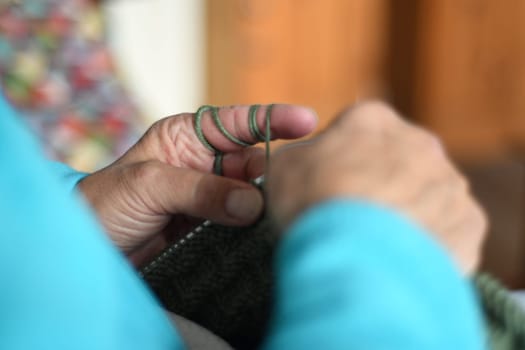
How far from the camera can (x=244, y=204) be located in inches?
21.7

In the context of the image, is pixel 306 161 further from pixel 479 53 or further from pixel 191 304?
pixel 479 53

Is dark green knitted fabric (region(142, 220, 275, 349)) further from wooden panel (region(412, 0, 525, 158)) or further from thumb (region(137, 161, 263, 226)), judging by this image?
wooden panel (region(412, 0, 525, 158))

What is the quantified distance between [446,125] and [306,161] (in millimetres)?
2815

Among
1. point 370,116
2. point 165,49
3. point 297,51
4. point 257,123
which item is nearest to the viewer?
point 370,116

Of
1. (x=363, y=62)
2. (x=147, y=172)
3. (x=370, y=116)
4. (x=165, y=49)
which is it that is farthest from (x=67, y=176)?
(x=363, y=62)

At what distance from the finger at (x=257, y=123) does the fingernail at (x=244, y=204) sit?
0.10 metres

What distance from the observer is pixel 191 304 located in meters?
0.60

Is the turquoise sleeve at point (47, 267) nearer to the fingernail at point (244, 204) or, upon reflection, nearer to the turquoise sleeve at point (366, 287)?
the turquoise sleeve at point (366, 287)

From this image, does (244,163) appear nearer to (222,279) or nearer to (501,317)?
(222,279)

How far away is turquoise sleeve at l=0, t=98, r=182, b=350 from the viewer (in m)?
0.30

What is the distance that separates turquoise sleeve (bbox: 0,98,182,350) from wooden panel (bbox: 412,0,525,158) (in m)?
2.80

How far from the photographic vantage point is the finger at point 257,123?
24.8 inches

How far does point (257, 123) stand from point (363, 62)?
108 inches

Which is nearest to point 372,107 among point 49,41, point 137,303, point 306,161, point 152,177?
point 306,161
